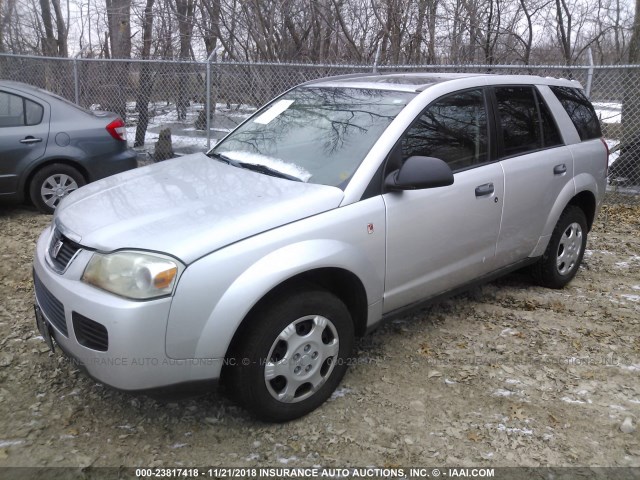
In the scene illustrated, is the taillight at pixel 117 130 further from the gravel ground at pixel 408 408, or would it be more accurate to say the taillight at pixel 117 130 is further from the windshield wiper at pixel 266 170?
the windshield wiper at pixel 266 170

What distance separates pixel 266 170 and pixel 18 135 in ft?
13.3

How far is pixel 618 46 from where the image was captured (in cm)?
1362

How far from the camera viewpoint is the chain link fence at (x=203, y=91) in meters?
7.89

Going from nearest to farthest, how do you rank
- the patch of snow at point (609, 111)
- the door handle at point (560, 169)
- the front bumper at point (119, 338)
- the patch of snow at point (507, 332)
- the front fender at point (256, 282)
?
the front bumper at point (119, 338) < the front fender at point (256, 282) < the patch of snow at point (507, 332) < the door handle at point (560, 169) < the patch of snow at point (609, 111)

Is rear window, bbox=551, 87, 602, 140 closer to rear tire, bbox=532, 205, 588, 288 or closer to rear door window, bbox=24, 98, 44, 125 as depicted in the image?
rear tire, bbox=532, 205, 588, 288

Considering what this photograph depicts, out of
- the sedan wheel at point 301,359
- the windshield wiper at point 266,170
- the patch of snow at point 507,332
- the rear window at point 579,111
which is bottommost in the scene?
the patch of snow at point 507,332

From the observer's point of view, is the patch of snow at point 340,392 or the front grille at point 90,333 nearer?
the front grille at point 90,333

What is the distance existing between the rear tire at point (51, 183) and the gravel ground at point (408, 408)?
225 centimetres

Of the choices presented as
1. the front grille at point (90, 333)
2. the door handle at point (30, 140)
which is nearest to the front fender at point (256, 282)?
the front grille at point (90, 333)

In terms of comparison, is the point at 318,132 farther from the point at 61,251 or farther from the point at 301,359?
the point at 61,251

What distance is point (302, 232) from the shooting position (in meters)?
2.75

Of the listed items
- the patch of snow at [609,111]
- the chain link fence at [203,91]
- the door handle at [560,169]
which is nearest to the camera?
the door handle at [560,169]

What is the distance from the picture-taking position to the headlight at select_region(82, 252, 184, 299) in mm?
2402

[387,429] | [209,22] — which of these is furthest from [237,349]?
[209,22]
